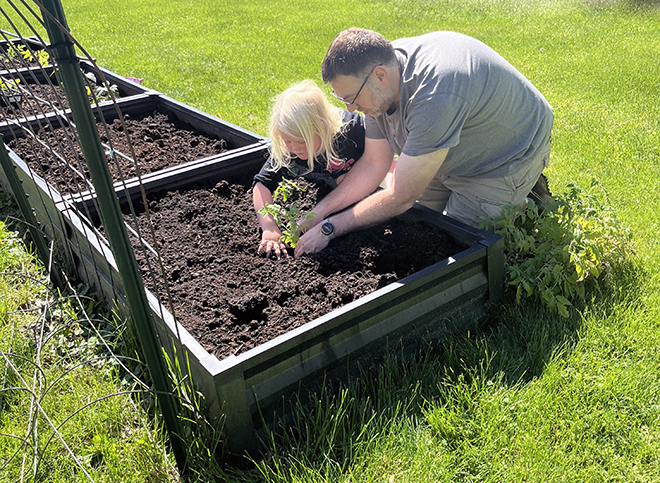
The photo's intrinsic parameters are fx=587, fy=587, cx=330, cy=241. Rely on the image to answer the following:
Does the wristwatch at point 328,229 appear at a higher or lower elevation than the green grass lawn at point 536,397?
higher

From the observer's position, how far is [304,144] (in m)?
3.33

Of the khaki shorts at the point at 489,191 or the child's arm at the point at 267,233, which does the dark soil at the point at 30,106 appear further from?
the khaki shorts at the point at 489,191

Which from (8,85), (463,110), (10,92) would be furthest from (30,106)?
(10,92)

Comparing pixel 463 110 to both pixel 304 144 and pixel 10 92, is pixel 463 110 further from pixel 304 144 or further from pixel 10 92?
pixel 10 92

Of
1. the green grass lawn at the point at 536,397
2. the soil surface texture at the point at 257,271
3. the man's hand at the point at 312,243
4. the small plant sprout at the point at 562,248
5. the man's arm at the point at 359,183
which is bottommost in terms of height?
the green grass lawn at the point at 536,397

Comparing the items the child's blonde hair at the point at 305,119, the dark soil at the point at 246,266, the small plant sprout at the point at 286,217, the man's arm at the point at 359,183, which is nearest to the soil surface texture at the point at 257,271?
the dark soil at the point at 246,266

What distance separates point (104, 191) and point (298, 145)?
1750mm

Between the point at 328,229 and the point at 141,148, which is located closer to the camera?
the point at 328,229

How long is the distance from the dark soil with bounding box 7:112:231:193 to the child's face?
1302 millimetres

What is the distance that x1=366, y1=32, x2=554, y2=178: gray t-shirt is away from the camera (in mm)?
2701

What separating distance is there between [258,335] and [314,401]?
0.39m

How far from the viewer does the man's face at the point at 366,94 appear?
2.80 metres

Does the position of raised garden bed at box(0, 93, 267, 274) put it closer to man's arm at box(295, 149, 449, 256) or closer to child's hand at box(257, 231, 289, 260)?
child's hand at box(257, 231, 289, 260)

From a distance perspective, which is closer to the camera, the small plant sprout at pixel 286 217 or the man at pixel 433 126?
the man at pixel 433 126
